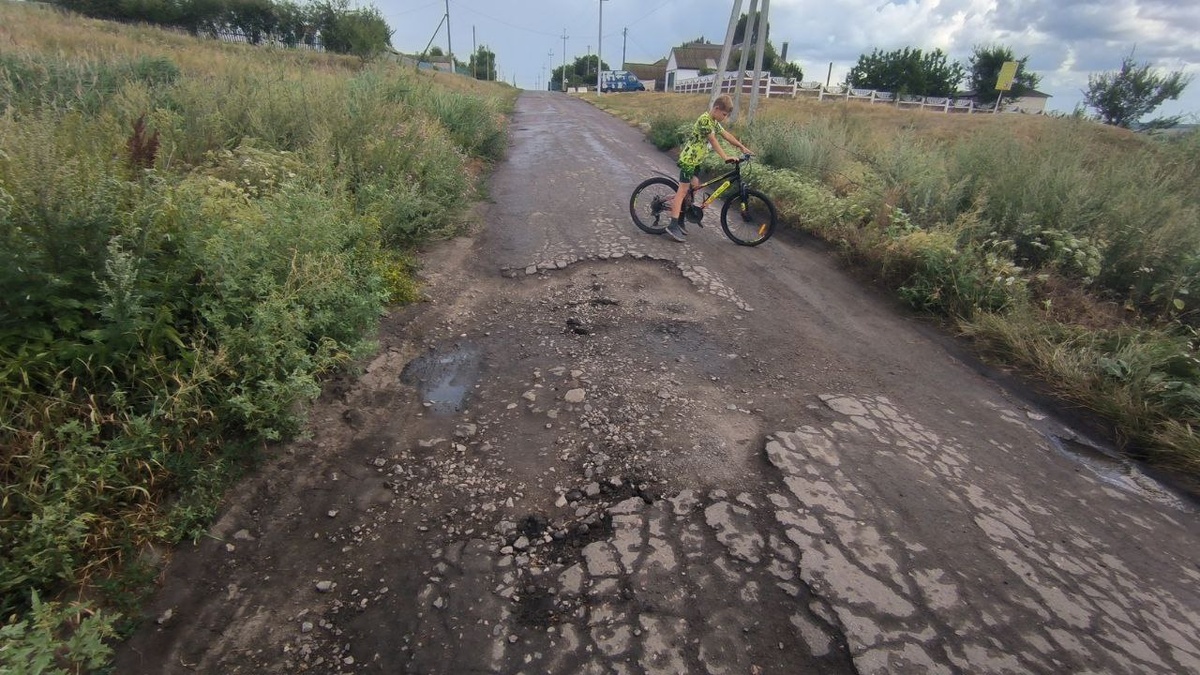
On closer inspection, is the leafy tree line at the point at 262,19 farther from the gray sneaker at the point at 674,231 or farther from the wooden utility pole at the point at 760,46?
the gray sneaker at the point at 674,231

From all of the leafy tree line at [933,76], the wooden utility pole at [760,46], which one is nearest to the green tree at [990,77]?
the leafy tree line at [933,76]

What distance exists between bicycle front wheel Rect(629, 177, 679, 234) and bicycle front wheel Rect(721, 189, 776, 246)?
2.40ft

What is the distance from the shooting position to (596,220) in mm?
7418

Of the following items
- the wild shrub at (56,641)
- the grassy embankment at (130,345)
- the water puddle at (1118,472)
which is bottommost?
the water puddle at (1118,472)

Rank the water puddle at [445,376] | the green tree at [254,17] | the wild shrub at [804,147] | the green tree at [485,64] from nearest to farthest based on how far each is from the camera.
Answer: the water puddle at [445,376]
the wild shrub at [804,147]
the green tree at [254,17]
the green tree at [485,64]

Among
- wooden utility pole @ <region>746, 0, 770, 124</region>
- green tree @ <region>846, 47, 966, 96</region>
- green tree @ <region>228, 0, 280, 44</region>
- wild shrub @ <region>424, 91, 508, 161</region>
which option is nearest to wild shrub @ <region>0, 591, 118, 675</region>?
wild shrub @ <region>424, 91, 508, 161</region>

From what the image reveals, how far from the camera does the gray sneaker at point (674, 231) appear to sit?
22.9 ft

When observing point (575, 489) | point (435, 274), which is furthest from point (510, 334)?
point (575, 489)

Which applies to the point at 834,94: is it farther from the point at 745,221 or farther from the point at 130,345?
the point at 130,345

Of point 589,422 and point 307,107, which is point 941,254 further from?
point 307,107

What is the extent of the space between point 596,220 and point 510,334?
10.6 ft

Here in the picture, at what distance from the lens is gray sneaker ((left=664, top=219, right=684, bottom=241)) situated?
6.98 metres

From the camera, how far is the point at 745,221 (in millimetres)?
7184

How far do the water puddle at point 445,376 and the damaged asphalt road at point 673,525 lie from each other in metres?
0.02
